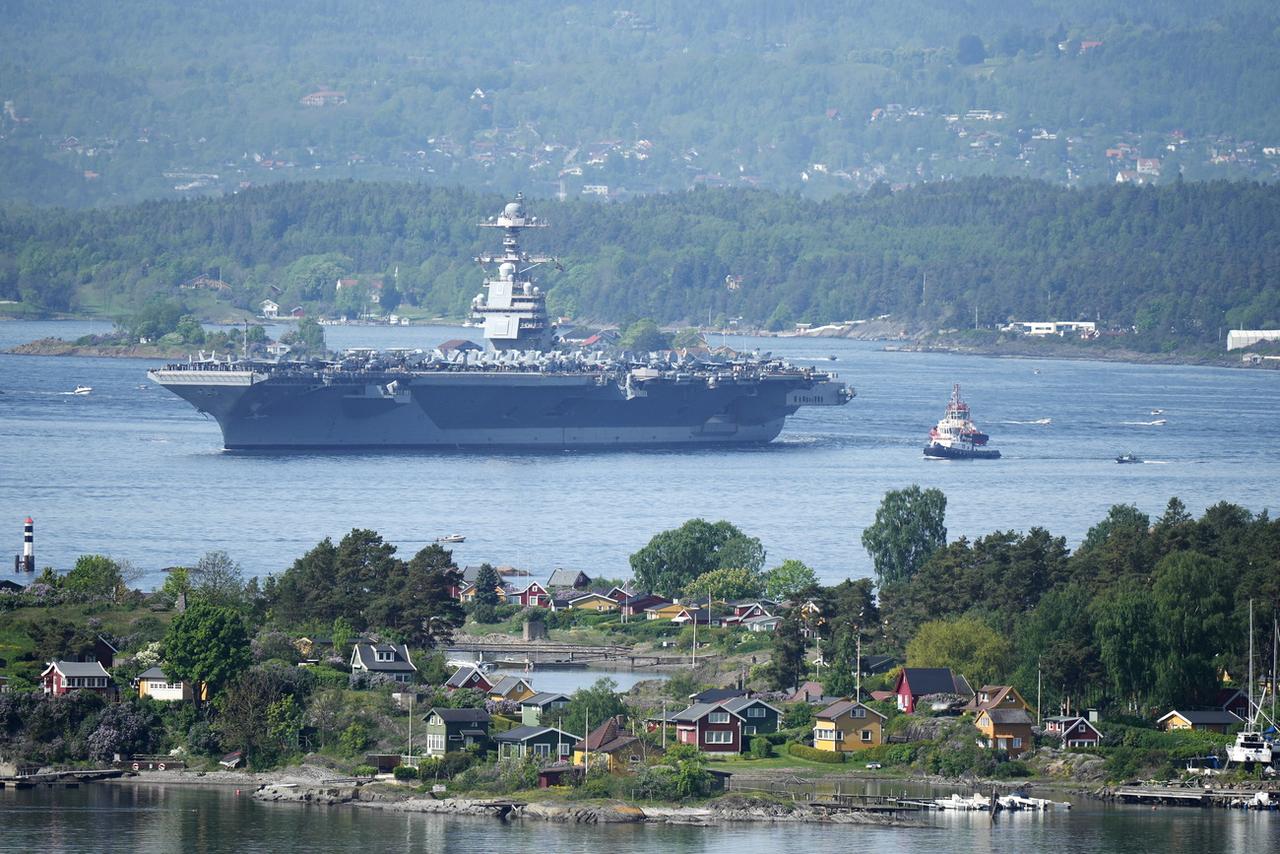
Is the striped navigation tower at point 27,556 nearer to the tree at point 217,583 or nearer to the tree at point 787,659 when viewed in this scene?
the tree at point 217,583

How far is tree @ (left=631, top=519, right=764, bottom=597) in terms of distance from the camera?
53594 millimetres

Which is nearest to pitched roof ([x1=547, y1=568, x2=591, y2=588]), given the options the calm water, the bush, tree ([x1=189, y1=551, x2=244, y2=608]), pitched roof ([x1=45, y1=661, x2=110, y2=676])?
tree ([x1=189, y1=551, x2=244, y2=608])

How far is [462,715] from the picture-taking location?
36.2m

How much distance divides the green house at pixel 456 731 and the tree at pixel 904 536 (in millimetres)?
17685

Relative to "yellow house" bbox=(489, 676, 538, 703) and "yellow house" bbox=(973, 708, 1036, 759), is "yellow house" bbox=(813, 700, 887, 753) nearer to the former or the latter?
"yellow house" bbox=(973, 708, 1036, 759)

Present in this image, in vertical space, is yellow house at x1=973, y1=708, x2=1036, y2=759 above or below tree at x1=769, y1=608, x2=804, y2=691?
below

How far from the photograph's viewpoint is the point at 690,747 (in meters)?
36.7

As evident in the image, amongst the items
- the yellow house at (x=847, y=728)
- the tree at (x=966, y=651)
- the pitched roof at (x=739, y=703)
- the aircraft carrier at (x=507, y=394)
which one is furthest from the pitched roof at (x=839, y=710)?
the aircraft carrier at (x=507, y=394)

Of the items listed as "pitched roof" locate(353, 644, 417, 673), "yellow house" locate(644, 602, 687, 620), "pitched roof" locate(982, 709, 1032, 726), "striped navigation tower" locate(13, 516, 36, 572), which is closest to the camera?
"pitched roof" locate(982, 709, 1032, 726)

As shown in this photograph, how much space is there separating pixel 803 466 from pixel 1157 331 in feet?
322

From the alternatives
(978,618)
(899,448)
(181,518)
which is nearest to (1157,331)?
(899,448)

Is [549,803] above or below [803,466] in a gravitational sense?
below

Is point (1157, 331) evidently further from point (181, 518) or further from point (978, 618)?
point (978, 618)

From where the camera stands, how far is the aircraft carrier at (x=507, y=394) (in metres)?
78.2
